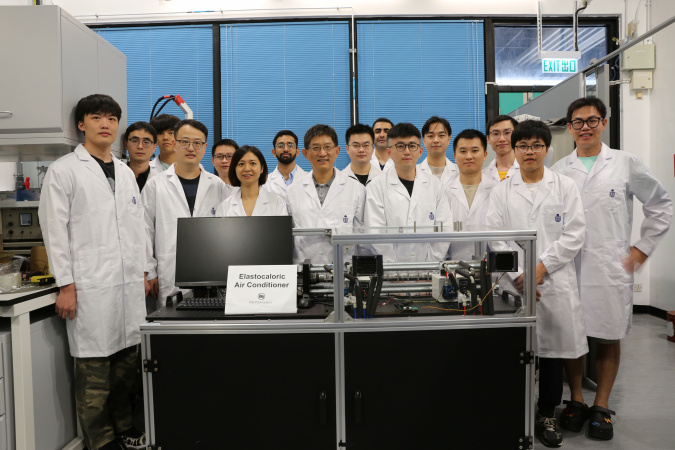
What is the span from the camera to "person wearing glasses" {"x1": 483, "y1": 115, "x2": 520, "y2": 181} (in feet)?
9.48

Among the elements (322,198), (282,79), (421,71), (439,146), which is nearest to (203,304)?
(322,198)

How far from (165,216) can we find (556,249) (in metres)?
1.94

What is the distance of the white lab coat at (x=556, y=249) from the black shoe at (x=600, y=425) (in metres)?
0.41

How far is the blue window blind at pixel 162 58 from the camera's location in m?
4.56

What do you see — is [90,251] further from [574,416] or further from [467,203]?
[574,416]

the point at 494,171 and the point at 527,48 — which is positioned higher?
the point at 527,48

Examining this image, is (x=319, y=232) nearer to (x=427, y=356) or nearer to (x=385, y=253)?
(x=385, y=253)

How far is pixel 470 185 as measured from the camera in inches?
108

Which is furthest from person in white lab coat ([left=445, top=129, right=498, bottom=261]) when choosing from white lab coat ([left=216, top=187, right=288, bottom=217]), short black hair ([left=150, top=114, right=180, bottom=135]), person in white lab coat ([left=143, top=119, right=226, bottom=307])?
short black hair ([left=150, top=114, right=180, bottom=135])

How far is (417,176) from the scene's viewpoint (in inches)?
98.2

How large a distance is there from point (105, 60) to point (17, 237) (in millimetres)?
1059

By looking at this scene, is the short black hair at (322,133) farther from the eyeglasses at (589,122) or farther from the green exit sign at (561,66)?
the green exit sign at (561,66)

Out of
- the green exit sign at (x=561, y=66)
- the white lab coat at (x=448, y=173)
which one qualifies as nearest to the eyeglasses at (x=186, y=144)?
the white lab coat at (x=448, y=173)

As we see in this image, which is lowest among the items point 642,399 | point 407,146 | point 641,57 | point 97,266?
point 642,399
